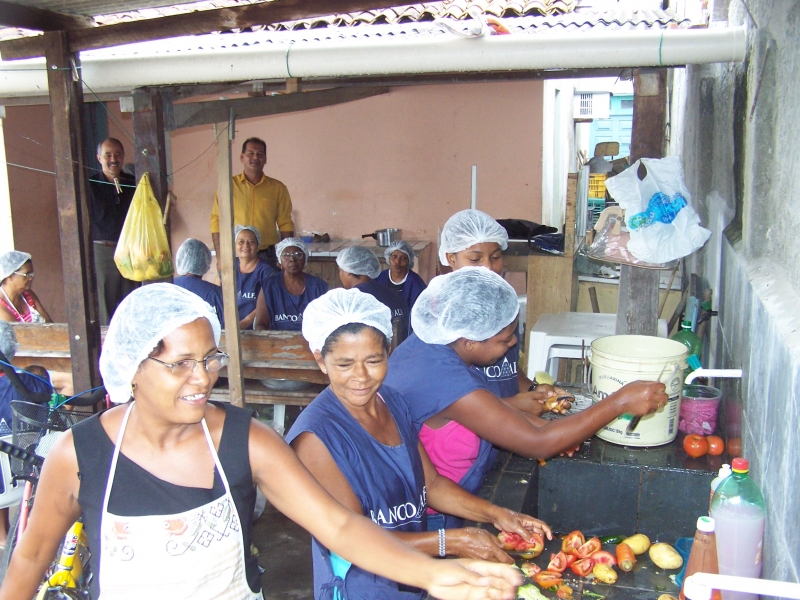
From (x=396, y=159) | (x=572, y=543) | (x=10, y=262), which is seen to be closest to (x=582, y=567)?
(x=572, y=543)

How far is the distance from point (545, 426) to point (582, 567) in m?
0.54

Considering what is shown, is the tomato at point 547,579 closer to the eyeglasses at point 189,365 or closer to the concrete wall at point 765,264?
the concrete wall at point 765,264

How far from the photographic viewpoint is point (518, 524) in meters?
2.61

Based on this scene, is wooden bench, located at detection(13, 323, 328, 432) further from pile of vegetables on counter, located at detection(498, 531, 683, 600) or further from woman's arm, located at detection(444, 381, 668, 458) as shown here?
pile of vegetables on counter, located at detection(498, 531, 683, 600)

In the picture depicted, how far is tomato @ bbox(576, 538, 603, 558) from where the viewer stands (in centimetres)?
255

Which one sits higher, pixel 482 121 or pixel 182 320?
pixel 482 121

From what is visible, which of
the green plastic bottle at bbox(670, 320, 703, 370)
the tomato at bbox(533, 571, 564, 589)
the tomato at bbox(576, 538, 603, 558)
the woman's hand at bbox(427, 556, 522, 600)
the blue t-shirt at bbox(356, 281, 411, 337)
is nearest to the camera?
the woman's hand at bbox(427, 556, 522, 600)

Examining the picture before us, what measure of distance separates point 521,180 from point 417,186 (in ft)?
4.47

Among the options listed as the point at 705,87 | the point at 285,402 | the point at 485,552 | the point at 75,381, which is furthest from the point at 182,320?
the point at 705,87

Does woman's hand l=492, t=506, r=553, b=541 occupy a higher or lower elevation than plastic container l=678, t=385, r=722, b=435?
lower

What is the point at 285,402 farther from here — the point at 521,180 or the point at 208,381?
the point at 521,180

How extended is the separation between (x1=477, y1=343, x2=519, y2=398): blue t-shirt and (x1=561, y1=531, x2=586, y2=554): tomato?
95 cm

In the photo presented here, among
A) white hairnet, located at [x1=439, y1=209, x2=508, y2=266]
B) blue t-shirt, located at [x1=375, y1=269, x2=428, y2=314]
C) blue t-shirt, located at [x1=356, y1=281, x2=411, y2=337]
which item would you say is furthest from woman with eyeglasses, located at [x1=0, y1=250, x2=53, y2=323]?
white hairnet, located at [x1=439, y1=209, x2=508, y2=266]

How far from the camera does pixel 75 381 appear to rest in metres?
4.64
